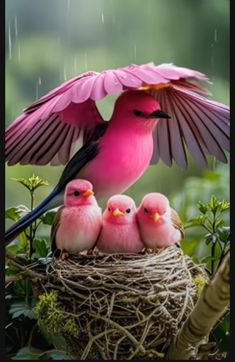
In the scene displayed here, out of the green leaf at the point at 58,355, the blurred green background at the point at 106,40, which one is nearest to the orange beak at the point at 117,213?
the green leaf at the point at 58,355

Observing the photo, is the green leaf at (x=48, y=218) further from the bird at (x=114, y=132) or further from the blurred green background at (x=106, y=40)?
the blurred green background at (x=106, y=40)

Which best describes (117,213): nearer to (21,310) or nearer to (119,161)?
(119,161)

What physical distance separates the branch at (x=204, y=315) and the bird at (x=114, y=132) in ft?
1.39

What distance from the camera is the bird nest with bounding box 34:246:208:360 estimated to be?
6.74 feet

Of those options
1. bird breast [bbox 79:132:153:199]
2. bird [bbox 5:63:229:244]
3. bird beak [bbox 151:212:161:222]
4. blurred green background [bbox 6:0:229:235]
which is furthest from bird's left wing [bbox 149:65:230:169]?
blurred green background [bbox 6:0:229:235]

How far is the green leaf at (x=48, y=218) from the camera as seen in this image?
231 cm

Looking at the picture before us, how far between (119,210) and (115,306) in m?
0.24

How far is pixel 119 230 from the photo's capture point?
7.09 feet

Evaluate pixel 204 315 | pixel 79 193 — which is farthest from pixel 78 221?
pixel 204 315

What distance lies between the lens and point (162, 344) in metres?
2.07

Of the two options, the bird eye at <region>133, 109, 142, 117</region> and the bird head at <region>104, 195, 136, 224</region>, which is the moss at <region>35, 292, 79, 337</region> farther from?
the bird eye at <region>133, 109, 142, 117</region>
